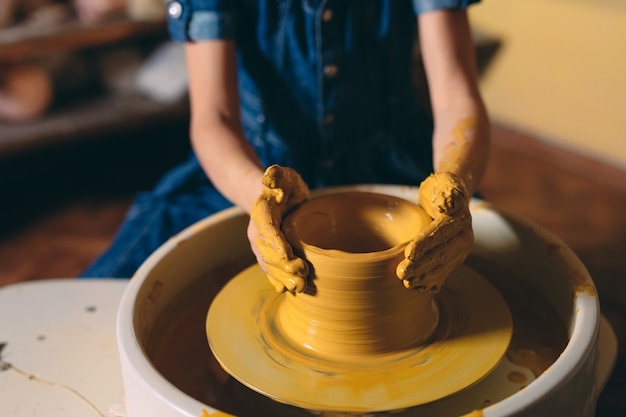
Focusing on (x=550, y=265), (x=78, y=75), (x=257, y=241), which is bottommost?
(x=78, y=75)

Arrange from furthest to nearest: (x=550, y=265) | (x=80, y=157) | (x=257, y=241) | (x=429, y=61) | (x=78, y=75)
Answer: (x=80, y=157), (x=78, y=75), (x=429, y=61), (x=550, y=265), (x=257, y=241)

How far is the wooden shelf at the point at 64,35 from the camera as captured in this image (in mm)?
2490

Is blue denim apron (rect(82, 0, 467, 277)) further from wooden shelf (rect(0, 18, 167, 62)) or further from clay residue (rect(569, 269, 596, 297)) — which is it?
wooden shelf (rect(0, 18, 167, 62))

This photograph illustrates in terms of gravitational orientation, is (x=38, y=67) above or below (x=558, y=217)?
above

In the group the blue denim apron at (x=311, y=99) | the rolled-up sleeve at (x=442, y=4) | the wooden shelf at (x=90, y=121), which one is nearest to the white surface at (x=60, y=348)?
the blue denim apron at (x=311, y=99)

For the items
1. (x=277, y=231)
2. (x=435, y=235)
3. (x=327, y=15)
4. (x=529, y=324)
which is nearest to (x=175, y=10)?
(x=327, y=15)

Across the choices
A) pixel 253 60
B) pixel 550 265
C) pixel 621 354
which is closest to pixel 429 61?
pixel 253 60

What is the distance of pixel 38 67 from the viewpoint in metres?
2.64

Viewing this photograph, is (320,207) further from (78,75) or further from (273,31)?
(78,75)

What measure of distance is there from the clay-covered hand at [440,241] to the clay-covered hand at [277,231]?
0.13m

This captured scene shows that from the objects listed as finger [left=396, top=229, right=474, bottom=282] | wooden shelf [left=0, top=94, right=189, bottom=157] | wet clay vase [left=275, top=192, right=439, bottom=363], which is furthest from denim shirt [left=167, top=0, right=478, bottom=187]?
wooden shelf [left=0, top=94, right=189, bottom=157]

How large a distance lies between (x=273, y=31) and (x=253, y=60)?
0.08m

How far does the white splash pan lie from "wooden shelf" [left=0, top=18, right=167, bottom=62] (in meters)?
1.69

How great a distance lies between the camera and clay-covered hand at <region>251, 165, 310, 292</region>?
0.86 meters
